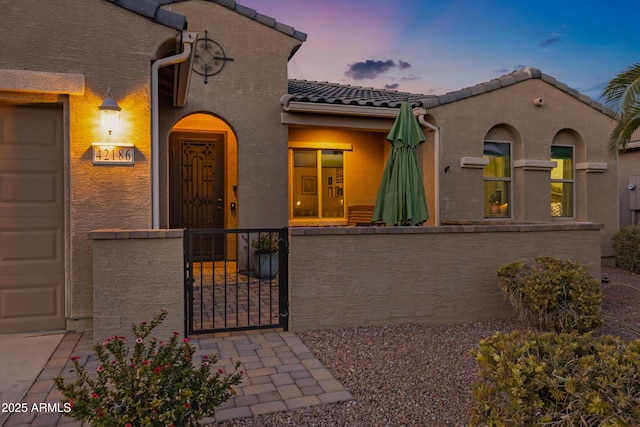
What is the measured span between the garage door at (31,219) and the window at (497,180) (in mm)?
8252

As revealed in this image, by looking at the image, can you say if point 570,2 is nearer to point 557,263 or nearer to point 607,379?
point 557,263

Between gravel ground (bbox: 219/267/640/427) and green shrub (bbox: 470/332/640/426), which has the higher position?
green shrub (bbox: 470/332/640/426)

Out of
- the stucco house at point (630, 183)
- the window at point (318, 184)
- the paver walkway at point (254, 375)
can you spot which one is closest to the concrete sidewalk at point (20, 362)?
the paver walkway at point (254, 375)

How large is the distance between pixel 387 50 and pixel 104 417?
56.4 feet

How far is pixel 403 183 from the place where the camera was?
19.0 feet

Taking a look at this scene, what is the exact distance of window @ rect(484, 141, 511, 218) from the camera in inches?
374

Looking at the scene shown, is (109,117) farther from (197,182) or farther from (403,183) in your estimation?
(197,182)

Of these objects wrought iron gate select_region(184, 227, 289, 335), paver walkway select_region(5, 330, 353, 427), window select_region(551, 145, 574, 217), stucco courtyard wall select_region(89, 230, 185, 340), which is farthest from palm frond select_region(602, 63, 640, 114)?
stucco courtyard wall select_region(89, 230, 185, 340)

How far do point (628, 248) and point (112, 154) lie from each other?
1044 cm

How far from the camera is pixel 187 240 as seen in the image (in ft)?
14.4

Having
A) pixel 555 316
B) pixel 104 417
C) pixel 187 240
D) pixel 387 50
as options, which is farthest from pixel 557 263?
pixel 387 50

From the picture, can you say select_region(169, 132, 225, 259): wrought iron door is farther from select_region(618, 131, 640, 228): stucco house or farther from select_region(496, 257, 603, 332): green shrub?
select_region(618, 131, 640, 228): stucco house

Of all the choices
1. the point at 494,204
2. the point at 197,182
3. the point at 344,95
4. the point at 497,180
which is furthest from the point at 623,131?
the point at 197,182

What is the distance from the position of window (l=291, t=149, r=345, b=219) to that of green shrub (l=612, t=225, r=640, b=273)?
20.9 feet
